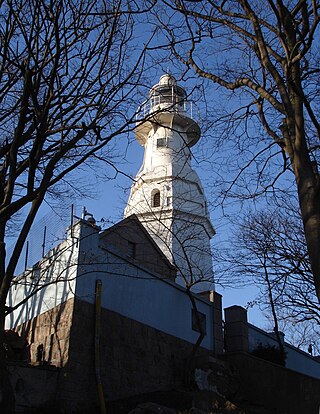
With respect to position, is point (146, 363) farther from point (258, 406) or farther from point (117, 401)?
point (258, 406)

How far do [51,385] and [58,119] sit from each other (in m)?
8.15

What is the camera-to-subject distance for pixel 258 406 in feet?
60.6

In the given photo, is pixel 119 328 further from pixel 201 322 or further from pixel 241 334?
pixel 241 334

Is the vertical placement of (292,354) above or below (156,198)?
below

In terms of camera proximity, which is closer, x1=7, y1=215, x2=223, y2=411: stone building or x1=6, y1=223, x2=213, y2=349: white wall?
x1=7, y1=215, x2=223, y2=411: stone building

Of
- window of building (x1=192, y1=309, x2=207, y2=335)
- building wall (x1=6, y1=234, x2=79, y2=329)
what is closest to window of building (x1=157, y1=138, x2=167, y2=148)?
window of building (x1=192, y1=309, x2=207, y2=335)

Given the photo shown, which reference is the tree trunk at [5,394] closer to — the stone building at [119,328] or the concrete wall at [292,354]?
the stone building at [119,328]

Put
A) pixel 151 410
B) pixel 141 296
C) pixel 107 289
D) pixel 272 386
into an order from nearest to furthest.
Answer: pixel 151 410 < pixel 107 289 < pixel 141 296 < pixel 272 386

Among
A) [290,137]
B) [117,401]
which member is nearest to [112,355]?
[117,401]

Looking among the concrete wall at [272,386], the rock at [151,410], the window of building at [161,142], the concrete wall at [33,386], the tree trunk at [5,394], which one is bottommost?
the tree trunk at [5,394]

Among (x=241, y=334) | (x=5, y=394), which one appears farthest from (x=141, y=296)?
(x=5, y=394)

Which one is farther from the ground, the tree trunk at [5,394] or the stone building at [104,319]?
the stone building at [104,319]

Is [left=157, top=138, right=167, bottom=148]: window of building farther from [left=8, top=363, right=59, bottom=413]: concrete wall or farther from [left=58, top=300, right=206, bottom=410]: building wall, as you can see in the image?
[left=8, top=363, right=59, bottom=413]: concrete wall

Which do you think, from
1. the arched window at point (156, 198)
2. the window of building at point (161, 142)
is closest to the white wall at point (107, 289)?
the arched window at point (156, 198)
